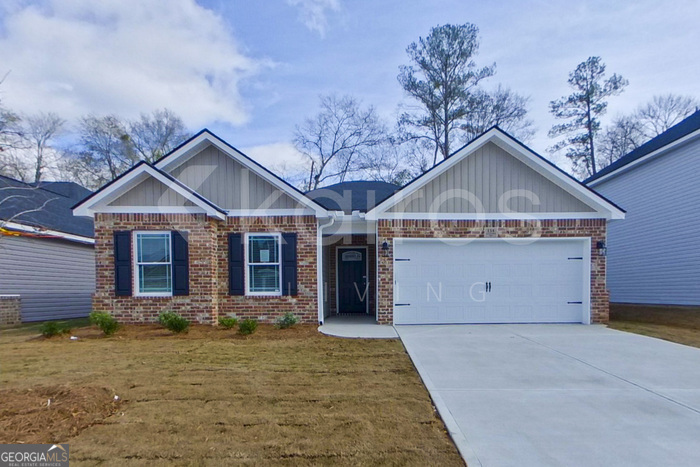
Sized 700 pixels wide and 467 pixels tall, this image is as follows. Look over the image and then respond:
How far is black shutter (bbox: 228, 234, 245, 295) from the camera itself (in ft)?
29.3

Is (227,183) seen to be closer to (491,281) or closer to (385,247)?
(385,247)

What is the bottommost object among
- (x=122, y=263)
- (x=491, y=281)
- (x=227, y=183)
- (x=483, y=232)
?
(x=491, y=281)

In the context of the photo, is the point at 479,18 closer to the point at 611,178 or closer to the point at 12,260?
the point at 611,178

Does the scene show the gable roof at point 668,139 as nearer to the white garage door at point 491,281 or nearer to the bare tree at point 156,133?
the white garage door at point 491,281

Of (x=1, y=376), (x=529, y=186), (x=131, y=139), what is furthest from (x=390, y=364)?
(x=131, y=139)

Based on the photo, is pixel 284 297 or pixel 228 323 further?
pixel 284 297

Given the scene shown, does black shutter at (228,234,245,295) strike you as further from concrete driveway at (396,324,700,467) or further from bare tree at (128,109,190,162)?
bare tree at (128,109,190,162)

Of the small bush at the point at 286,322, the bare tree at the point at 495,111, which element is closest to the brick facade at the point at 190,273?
the small bush at the point at 286,322

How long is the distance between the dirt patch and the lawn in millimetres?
10

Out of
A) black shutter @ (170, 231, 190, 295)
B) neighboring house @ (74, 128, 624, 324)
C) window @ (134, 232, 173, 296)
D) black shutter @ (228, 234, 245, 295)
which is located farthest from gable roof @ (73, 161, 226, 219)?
window @ (134, 232, 173, 296)

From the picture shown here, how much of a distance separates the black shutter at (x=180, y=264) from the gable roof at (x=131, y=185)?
92 centimetres

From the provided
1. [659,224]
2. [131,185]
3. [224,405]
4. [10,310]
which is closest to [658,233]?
[659,224]

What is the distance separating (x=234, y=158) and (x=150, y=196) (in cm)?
210

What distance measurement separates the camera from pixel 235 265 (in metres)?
8.92
